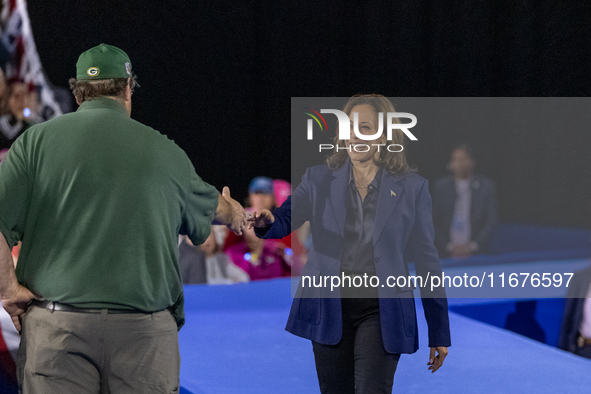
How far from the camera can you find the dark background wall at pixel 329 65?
461 cm

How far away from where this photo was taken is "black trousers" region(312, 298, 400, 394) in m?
1.50

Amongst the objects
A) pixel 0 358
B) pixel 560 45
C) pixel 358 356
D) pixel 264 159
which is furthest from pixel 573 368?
pixel 560 45

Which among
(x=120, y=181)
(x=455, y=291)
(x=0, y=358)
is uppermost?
(x=120, y=181)

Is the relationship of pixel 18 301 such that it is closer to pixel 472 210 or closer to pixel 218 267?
pixel 218 267

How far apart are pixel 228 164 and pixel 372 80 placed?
136cm

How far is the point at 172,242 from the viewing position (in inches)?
50.7

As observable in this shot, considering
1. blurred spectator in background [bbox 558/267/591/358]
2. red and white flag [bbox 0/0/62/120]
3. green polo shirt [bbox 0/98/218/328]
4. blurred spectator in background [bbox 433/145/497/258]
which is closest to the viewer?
green polo shirt [bbox 0/98/218/328]

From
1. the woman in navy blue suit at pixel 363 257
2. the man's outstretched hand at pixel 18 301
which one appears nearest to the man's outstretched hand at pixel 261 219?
the woman in navy blue suit at pixel 363 257

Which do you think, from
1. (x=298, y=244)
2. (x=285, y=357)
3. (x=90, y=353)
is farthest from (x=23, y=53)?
(x=90, y=353)

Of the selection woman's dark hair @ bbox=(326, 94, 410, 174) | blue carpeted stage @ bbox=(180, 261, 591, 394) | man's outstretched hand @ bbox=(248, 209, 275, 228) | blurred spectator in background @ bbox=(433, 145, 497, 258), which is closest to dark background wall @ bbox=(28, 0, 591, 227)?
blurred spectator in background @ bbox=(433, 145, 497, 258)

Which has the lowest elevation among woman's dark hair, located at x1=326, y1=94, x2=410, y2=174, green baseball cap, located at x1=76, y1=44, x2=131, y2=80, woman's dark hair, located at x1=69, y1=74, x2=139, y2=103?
woman's dark hair, located at x1=326, y1=94, x2=410, y2=174

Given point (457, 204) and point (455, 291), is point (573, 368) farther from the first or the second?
point (457, 204)

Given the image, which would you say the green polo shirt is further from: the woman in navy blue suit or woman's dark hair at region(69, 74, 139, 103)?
the woman in navy blue suit

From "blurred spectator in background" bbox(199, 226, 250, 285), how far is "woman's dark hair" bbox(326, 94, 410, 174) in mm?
2047
